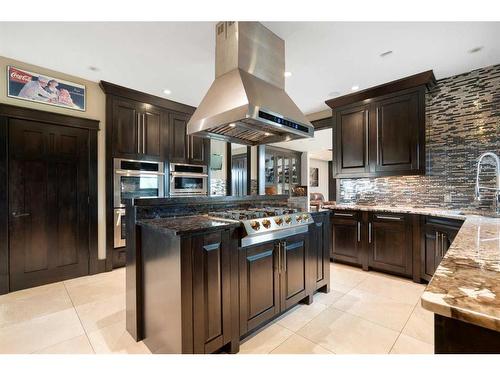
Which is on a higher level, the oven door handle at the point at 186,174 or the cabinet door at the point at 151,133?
Answer: the cabinet door at the point at 151,133

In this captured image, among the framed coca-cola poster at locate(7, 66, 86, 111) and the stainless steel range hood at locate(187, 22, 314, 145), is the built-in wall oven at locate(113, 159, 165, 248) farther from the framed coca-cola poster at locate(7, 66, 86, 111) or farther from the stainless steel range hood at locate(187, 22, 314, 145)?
the stainless steel range hood at locate(187, 22, 314, 145)

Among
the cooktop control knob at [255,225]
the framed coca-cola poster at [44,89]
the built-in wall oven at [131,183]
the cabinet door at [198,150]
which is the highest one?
the framed coca-cola poster at [44,89]

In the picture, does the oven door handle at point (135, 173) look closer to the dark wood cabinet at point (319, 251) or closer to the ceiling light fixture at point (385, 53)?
the dark wood cabinet at point (319, 251)

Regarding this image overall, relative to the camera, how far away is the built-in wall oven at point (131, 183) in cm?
346

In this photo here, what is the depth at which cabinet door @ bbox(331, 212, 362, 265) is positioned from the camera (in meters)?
3.44

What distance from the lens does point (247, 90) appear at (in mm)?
1907

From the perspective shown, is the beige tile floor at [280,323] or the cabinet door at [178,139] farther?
the cabinet door at [178,139]

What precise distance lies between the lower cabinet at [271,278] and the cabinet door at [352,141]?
1.90m

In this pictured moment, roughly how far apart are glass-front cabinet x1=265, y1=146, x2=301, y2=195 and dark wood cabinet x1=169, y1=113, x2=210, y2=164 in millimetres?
2984

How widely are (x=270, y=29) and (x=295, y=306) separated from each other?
270cm

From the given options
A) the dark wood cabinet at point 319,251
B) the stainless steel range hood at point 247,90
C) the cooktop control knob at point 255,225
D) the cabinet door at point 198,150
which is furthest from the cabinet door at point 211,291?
the cabinet door at point 198,150

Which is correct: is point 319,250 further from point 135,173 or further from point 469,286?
point 135,173

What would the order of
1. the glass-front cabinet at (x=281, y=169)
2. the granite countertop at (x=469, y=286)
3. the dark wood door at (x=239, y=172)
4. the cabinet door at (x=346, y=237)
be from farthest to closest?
the dark wood door at (x=239, y=172) < the glass-front cabinet at (x=281, y=169) < the cabinet door at (x=346, y=237) < the granite countertop at (x=469, y=286)
